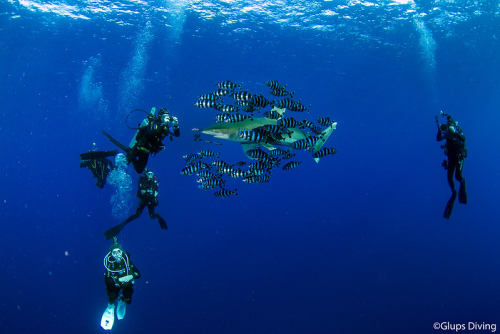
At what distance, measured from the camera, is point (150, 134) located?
20.7ft

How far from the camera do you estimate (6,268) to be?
880 inches

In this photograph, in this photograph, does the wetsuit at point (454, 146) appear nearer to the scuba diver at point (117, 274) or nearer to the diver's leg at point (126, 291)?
the scuba diver at point (117, 274)

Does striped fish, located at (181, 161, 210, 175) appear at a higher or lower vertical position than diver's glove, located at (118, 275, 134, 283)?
higher

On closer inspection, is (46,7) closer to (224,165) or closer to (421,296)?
(224,165)

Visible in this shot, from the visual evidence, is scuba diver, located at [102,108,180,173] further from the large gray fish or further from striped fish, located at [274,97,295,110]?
striped fish, located at [274,97,295,110]

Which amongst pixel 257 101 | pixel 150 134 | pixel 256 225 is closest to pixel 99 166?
pixel 150 134

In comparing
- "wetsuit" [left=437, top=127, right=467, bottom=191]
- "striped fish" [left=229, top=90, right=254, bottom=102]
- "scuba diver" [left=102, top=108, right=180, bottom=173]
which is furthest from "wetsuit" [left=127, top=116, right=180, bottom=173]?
"wetsuit" [left=437, top=127, right=467, bottom=191]

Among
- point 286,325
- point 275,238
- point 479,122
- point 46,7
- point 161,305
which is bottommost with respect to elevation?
point 286,325

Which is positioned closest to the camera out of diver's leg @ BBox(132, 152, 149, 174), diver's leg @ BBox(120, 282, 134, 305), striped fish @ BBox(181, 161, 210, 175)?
diver's leg @ BBox(132, 152, 149, 174)

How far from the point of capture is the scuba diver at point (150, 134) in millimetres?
6195

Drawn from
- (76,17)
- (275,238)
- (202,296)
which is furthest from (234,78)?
(202,296)

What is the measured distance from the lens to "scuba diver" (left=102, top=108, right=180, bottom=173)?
6195 mm

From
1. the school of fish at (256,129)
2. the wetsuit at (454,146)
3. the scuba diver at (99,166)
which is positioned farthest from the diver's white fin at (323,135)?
the scuba diver at (99,166)

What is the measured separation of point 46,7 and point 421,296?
91.2ft
